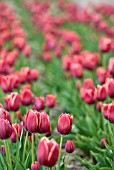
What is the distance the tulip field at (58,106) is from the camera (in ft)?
6.67

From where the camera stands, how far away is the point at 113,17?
315 inches

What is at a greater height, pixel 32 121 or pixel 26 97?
pixel 32 121

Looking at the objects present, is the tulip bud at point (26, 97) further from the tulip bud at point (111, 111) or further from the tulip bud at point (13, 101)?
the tulip bud at point (111, 111)

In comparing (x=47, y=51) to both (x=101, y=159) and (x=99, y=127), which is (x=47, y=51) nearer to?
(x=99, y=127)

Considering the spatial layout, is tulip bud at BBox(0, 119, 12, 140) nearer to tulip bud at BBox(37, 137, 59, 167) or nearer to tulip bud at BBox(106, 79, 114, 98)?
tulip bud at BBox(37, 137, 59, 167)

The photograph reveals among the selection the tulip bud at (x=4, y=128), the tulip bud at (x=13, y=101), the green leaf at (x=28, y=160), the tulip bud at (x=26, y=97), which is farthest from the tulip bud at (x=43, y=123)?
the tulip bud at (x=26, y=97)

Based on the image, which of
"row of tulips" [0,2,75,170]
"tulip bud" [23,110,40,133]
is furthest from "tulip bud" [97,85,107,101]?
"tulip bud" [23,110,40,133]

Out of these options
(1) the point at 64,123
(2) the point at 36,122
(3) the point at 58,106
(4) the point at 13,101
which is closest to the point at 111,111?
(1) the point at 64,123

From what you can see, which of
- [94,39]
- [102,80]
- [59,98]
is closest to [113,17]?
[94,39]

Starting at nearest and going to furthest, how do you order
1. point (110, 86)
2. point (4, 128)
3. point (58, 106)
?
point (4, 128)
point (110, 86)
point (58, 106)

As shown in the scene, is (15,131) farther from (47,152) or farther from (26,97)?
(47,152)

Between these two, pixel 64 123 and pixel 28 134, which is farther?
pixel 28 134

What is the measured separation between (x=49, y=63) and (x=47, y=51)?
0.26 meters

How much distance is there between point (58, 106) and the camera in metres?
4.35
